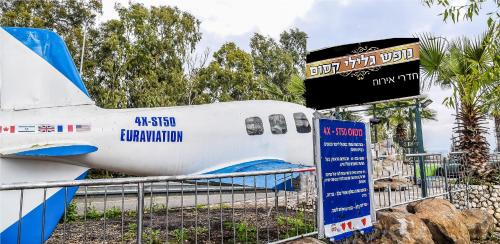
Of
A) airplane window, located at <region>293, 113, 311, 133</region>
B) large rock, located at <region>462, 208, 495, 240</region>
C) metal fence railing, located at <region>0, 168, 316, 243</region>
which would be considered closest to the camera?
metal fence railing, located at <region>0, 168, 316, 243</region>

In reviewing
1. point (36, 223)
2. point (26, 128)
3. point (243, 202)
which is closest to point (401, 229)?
point (243, 202)

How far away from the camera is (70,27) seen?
28.5 m

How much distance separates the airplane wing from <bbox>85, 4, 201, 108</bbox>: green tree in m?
20.3

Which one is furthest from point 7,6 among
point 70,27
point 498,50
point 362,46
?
point 498,50

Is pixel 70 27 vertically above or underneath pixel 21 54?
above

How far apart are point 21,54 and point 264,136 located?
5.82m

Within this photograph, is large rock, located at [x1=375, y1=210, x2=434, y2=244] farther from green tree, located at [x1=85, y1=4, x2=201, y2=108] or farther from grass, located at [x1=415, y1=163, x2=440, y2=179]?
green tree, located at [x1=85, y1=4, x2=201, y2=108]

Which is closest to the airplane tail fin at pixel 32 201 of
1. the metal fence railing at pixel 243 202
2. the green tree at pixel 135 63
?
the metal fence railing at pixel 243 202

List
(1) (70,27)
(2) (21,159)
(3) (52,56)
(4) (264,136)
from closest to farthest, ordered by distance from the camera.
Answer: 1. (2) (21,159)
2. (3) (52,56)
3. (4) (264,136)
4. (1) (70,27)

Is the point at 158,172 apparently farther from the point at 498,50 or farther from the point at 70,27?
the point at 70,27

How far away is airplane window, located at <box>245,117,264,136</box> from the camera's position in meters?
9.87

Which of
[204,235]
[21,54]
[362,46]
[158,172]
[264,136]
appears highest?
[362,46]

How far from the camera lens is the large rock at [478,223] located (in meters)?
9.59

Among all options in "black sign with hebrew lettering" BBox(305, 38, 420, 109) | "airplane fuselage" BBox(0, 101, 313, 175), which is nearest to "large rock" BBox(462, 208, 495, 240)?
"black sign with hebrew lettering" BBox(305, 38, 420, 109)
